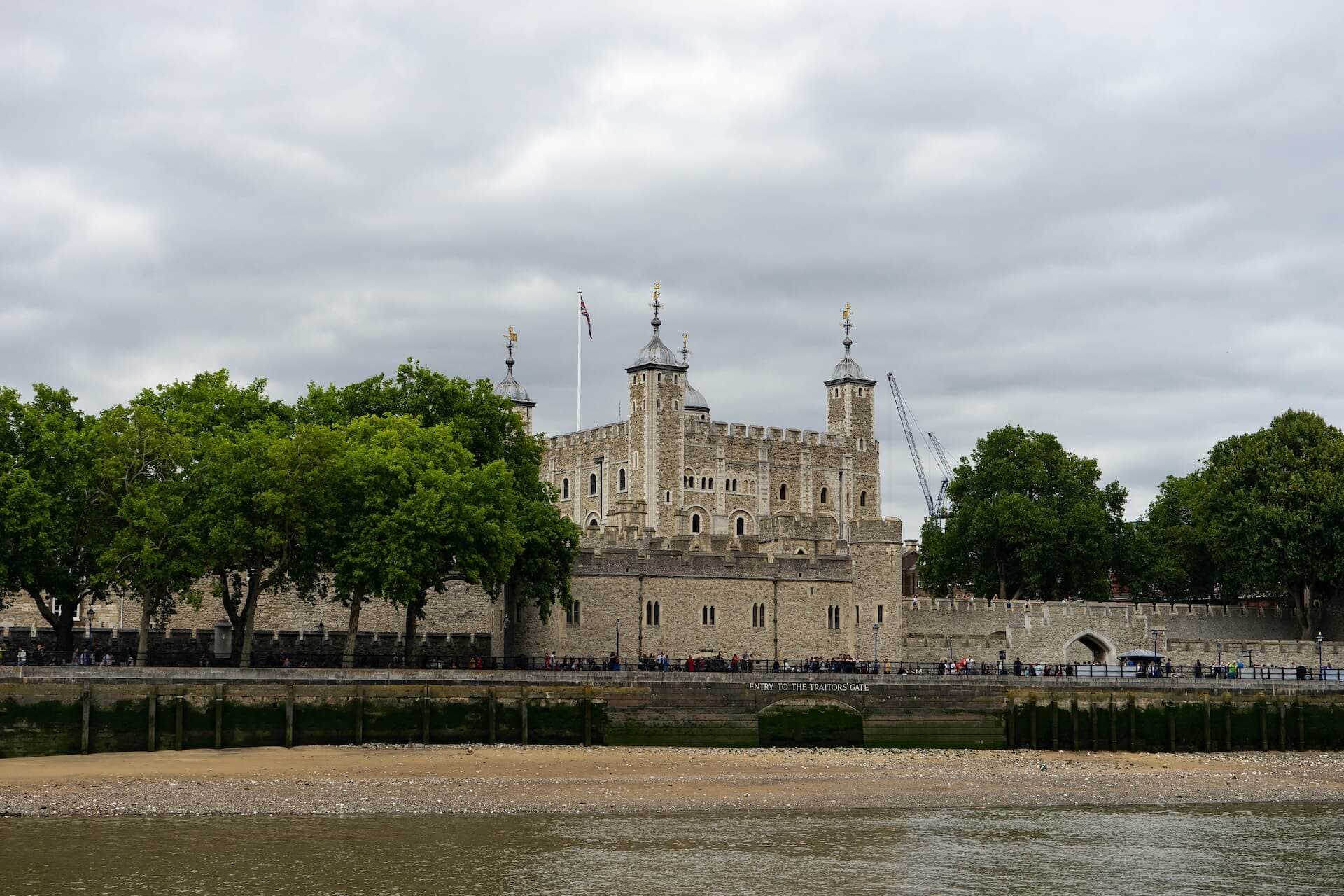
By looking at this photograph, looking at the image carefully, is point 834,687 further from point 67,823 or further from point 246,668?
point 67,823

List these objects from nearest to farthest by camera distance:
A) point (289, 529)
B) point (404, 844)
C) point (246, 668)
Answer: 1. point (404, 844)
2. point (246, 668)
3. point (289, 529)

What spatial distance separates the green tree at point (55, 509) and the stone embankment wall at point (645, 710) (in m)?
4.85

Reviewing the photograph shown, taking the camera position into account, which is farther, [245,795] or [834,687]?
[834,687]

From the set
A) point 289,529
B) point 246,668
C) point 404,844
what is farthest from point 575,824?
point 289,529

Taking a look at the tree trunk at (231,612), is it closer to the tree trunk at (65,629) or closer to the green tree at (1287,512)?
the tree trunk at (65,629)

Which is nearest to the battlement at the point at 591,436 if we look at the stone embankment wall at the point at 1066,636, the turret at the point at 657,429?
the turret at the point at 657,429

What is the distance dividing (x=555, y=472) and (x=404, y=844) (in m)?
68.7

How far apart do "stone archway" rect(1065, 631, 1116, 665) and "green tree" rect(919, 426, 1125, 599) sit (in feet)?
18.5

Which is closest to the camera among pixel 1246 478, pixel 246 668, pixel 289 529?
pixel 246 668

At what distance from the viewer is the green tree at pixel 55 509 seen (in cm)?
4744

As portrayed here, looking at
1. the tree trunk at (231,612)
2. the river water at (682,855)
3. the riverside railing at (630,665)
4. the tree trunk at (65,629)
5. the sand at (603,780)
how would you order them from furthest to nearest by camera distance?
1. the tree trunk at (231,612)
2. the tree trunk at (65,629)
3. the riverside railing at (630,665)
4. the sand at (603,780)
5. the river water at (682,855)

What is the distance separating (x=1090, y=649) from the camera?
72250mm

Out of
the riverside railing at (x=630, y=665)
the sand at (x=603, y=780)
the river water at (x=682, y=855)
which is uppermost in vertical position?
the riverside railing at (x=630, y=665)

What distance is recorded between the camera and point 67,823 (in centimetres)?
3494
